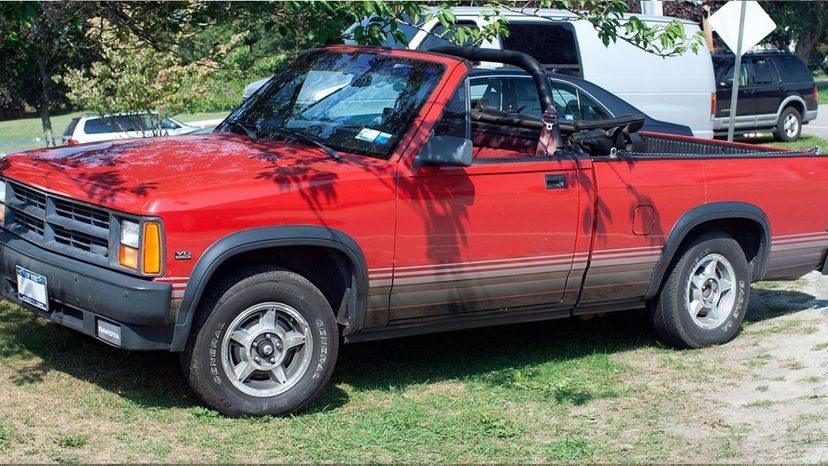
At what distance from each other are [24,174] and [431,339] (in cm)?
283

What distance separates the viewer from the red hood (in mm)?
5023

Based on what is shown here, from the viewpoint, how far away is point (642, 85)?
14375 millimetres

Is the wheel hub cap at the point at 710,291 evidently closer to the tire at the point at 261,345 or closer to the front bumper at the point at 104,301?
the tire at the point at 261,345

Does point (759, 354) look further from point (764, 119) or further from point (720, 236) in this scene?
point (764, 119)

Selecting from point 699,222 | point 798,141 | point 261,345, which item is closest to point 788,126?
point 798,141

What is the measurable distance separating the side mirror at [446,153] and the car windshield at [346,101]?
0.23 metres

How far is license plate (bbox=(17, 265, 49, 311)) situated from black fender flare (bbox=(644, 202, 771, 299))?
362 centimetres

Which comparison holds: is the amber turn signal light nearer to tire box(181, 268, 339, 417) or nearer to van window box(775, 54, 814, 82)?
tire box(181, 268, 339, 417)

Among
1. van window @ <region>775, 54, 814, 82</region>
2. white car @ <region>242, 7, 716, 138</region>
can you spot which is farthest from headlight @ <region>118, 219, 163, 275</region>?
van window @ <region>775, 54, 814, 82</region>

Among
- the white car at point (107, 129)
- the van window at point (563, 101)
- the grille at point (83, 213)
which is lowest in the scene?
the white car at point (107, 129)

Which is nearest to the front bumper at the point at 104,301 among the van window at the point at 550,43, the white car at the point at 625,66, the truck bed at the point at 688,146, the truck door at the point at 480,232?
the truck door at the point at 480,232

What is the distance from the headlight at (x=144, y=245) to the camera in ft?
15.8

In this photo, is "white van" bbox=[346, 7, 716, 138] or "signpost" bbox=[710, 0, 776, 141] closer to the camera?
"white van" bbox=[346, 7, 716, 138]

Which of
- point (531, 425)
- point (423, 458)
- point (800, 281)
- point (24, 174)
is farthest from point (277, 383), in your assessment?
point (800, 281)
